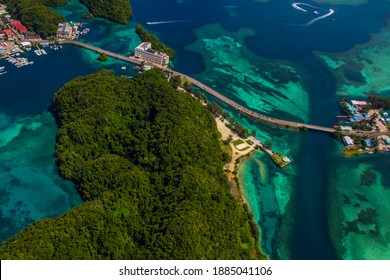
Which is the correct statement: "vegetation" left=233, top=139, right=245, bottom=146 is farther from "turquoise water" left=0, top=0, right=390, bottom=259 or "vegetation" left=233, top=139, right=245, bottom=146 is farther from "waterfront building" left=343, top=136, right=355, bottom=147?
"waterfront building" left=343, top=136, right=355, bottom=147

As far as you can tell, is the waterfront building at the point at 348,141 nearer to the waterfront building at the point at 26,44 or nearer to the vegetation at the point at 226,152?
the vegetation at the point at 226,152

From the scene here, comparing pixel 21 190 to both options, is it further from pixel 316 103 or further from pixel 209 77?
pixel 316 103

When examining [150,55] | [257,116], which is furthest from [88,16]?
[257,116]

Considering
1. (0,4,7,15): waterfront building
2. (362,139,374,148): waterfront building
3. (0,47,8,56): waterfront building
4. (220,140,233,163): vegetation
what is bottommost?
(362,139,374,148): waterfront building

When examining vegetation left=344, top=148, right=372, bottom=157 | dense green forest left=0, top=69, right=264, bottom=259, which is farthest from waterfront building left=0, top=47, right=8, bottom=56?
vegetation left=344, top=148, right=372, bottom=157

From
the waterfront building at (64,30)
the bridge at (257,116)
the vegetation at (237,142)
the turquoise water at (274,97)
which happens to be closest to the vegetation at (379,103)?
the turquoise water at (274,97)
